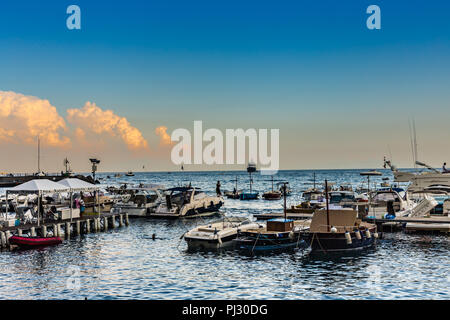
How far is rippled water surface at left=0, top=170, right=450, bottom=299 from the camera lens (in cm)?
2120

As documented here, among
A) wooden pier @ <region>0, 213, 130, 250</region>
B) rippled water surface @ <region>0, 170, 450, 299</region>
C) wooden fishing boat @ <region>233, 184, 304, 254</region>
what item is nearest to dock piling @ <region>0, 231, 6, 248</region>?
wooden pier @ <region>0, 213, 130, 250</region>

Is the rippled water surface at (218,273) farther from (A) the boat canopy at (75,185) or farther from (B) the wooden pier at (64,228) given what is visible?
(A) the boat canopy at (75,185)

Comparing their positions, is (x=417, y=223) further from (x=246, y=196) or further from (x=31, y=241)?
(x=246, y=196)

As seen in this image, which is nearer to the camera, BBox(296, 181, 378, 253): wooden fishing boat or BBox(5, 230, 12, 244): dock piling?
BBox(296, 181, 378, 253): wooden fishing boat

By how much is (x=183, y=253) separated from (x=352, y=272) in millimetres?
12596

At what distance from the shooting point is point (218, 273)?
83.7 feet

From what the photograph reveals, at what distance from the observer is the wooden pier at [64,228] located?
33.5 m

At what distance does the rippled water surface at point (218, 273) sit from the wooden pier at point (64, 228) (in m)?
3.18

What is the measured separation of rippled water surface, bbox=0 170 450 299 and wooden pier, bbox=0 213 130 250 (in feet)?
10.4

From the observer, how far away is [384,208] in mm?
47656

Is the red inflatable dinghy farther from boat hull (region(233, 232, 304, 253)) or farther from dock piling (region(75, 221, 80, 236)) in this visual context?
boat hull (region(233, 232, 304, 253))

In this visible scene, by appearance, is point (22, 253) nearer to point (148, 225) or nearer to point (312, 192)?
point (148, 225)

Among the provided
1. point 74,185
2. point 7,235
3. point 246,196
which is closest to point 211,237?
point 7,235
